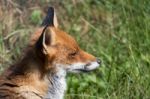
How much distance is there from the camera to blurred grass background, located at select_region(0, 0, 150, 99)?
1078 cm

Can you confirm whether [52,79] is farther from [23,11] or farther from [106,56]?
[23,11]

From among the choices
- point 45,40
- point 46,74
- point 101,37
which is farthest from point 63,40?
point 101,37

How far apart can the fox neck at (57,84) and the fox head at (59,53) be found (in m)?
0.07

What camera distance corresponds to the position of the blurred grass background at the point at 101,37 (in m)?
10.8

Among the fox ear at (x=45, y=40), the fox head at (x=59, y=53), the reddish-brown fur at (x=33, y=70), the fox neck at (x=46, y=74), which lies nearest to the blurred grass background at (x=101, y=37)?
the fox head at (x=59, y=53)

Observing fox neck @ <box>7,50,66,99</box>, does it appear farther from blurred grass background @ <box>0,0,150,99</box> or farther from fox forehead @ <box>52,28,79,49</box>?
blurred grass background @ <box>0,0,150,99</box>

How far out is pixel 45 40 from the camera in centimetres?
879

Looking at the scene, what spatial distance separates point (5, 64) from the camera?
11.7 metres

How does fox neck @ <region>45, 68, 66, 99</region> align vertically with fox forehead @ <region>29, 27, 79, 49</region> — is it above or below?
below

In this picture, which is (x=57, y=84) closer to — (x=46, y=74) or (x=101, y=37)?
(x=46, y=74)

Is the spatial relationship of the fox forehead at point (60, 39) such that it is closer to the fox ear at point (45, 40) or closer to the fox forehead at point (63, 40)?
the fox forehead at point (63, 40)

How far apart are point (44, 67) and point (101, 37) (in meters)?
4.57

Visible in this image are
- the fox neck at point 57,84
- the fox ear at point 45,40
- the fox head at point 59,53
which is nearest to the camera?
the fox ear at point 45,40

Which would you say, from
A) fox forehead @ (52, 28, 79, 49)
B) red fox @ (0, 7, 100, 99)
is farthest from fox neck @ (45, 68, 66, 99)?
fox forehead @ (52, 28, 79, 49)
